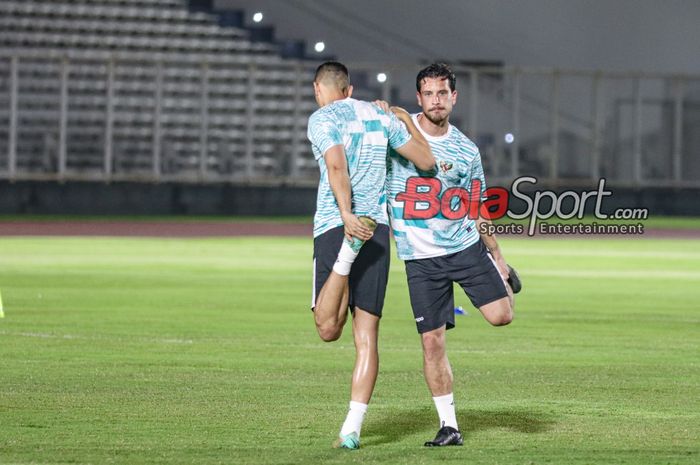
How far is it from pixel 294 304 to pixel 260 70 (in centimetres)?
3127

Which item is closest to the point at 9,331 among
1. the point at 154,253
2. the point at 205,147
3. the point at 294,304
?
the point at 294,304

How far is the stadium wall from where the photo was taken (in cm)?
4225

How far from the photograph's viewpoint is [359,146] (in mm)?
7797

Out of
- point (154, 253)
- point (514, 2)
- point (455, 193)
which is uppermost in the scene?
point (514, 2)

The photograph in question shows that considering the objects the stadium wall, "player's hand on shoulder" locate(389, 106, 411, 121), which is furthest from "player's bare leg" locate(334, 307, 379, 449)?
the stadium wall

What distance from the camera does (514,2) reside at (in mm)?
46406

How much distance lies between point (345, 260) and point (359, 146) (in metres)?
0.62

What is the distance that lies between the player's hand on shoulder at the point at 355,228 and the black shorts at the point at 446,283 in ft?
2.48

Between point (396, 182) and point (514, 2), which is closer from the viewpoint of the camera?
point (396, 182)

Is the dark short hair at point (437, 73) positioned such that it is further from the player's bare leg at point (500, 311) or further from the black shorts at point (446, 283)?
the player's bare leg at point (500, 311)

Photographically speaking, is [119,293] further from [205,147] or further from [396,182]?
[205,147]

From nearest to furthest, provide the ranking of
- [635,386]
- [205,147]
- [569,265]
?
[635,386] < [569,265] < [205,147]

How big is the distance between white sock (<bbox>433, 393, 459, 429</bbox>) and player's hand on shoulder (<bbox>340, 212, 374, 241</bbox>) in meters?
1.10

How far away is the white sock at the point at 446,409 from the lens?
8070mm
